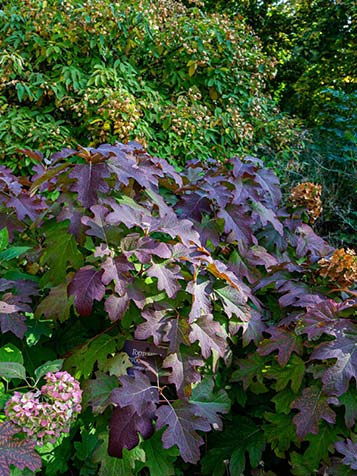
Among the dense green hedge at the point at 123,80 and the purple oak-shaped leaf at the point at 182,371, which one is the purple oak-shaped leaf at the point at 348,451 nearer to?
the purple oak-shaped leaf at the point at 182,371

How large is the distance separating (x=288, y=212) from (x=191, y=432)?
3.51 ft

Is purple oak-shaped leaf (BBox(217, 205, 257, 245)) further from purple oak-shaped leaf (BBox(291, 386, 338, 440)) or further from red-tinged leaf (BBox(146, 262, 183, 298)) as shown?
purple oak-shaped leaf (BBox(291, 386, 338, 440))

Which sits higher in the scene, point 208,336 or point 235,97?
point 208,336

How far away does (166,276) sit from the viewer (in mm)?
1465

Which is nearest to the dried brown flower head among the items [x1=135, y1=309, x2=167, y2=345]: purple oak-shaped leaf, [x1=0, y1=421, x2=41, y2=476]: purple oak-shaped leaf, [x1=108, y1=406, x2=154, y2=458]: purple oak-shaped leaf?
[x1=135, y1=309, x2=167, y2=345]: purple oak-shaped leaf

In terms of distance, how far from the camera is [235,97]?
5.20 meters

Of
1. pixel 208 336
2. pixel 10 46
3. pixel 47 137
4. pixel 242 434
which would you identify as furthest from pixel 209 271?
pixel 10 46

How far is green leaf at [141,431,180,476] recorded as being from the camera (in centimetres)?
148

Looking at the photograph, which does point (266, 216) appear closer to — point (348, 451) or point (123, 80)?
point (348, 451)

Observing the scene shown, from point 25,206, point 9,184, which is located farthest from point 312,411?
point 9,184

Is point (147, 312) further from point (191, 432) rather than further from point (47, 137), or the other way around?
point (47, 137)

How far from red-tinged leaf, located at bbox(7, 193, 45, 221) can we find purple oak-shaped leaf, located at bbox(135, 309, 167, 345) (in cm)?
54

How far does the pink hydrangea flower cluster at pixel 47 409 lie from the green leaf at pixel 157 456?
1.25 ft

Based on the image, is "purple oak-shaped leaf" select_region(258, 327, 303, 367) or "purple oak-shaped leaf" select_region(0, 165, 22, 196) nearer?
"purple oak-shaped leaf" select_region(258, 327, 303, 367)
